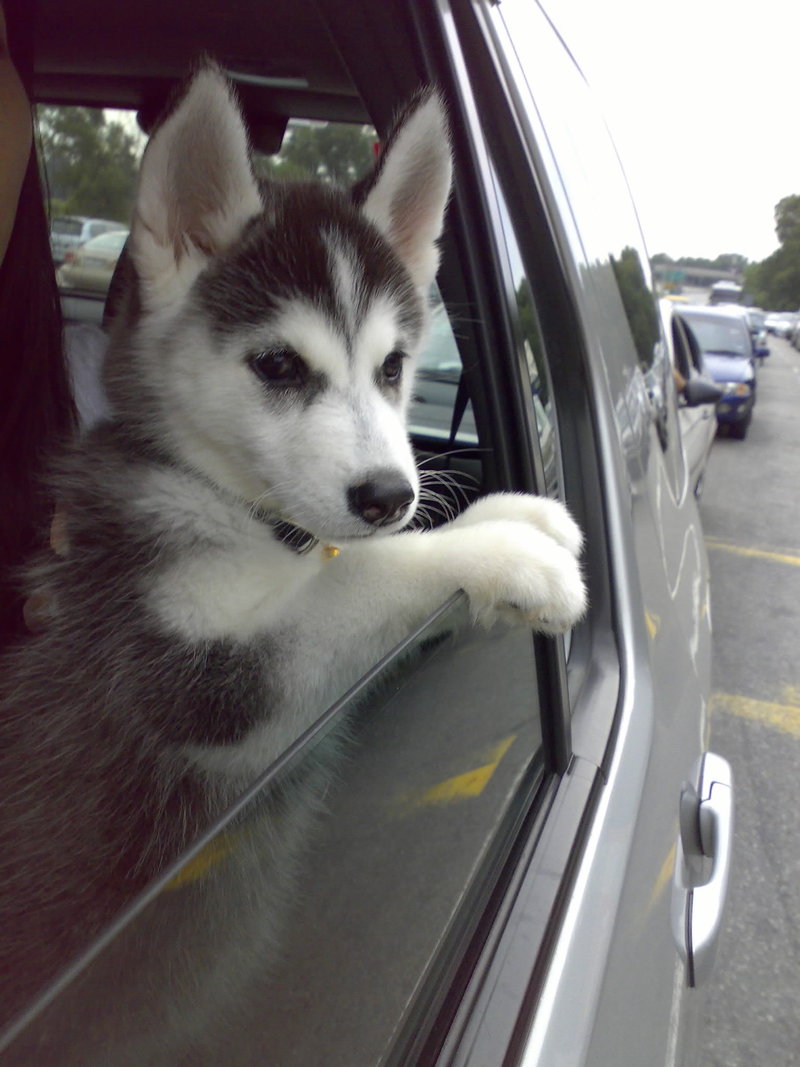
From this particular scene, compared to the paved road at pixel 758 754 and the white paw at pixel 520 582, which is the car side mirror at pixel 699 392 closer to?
the paved road at pixel 758 754

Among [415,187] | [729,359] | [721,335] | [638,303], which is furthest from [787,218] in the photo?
[415,187]

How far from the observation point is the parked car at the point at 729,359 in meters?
12.5

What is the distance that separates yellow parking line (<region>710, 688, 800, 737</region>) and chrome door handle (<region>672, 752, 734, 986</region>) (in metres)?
3.21

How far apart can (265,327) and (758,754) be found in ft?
12.5

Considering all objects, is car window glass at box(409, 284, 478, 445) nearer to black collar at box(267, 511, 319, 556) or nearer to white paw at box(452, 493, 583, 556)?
white paw at box(452, 493, 583, 556)

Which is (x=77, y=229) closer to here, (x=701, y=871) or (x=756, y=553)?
(x=701, y=871)

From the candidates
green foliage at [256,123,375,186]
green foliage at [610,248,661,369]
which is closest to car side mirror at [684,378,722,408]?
green foliage at [610,248,661,369]

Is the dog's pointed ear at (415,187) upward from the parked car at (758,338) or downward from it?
upward

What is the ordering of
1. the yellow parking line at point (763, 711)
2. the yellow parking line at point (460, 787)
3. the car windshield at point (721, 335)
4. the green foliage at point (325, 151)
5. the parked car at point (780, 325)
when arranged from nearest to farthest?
1. the yellow parking line at point (460, 787)
2. the green foliage at point (325, 151)
3. the yellow parking line at point (763, 711)
4. the car windshield at point (721, 335)
5. the parked car at point (780, 325)

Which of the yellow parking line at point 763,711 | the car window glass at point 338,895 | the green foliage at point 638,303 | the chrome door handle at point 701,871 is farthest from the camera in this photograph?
the yellow parking line at point 763,711

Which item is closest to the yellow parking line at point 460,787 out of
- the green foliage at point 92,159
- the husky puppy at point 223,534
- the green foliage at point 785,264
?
the husky puppy at point 223,534

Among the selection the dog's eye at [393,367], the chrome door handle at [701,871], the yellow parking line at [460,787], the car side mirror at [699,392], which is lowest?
the chrome door handle at [701,871]

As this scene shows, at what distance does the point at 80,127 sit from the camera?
2.54 m

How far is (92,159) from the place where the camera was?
8.25 feet
